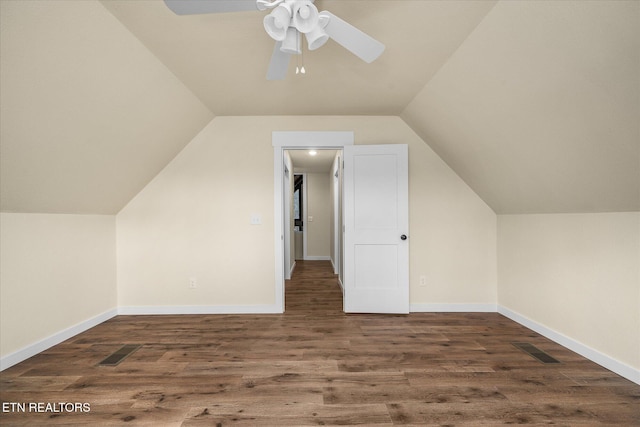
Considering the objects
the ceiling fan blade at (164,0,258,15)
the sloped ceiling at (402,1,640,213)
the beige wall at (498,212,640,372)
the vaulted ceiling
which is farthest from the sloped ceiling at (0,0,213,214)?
the beige wall at (498,212,640,372)

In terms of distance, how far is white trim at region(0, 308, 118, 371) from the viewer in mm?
2146

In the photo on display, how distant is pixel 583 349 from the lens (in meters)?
2.26

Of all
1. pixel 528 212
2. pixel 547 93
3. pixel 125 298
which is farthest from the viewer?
pixel 125 298

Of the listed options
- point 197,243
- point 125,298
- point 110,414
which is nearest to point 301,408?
point 110,414

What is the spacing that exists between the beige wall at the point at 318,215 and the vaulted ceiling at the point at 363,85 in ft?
15.9

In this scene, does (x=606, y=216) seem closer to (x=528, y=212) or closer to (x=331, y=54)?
(x=528, y=212)

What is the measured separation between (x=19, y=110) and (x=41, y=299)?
1621 mm

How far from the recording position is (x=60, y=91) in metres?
1.76

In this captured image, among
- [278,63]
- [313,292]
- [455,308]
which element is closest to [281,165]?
[278,63]

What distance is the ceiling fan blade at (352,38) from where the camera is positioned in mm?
1374

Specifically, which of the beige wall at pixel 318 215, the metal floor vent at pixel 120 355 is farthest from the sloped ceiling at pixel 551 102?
the beige wall at pixel 318 215

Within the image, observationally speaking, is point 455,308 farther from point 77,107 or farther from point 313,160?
point 313,160

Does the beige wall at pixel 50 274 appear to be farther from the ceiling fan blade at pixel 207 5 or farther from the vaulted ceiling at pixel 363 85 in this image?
the ceiling fan blade at pixel 207 5

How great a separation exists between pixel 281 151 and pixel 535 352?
307 cm
